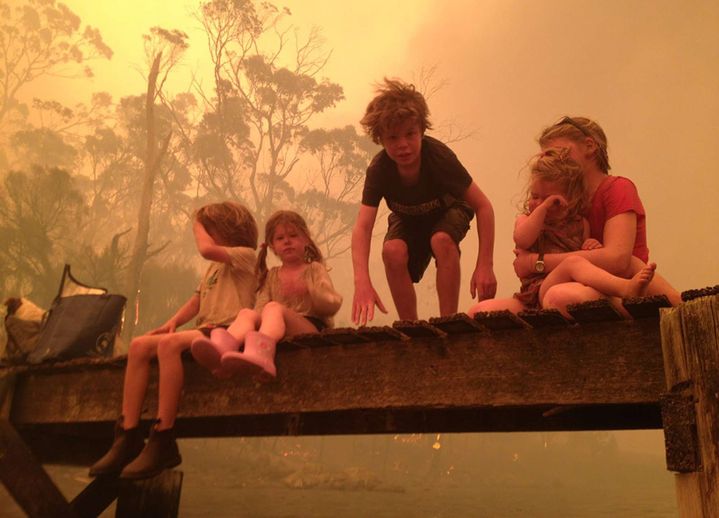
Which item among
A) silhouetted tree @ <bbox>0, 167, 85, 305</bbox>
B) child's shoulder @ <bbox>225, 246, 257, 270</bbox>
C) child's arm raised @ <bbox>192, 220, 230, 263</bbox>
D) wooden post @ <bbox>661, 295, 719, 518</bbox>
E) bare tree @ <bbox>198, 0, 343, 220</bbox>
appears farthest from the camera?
bare tree @ <bbox>198, 0, 343, 220</bbox>

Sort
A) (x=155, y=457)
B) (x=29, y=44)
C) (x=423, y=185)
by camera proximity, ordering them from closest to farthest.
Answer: (x=155, y=457)
(x=423, y=185)
(x=29, y=44)

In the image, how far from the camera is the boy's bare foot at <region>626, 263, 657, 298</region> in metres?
2.44

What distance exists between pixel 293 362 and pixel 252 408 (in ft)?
1.05

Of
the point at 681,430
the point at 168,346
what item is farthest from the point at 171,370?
the point at 681,430

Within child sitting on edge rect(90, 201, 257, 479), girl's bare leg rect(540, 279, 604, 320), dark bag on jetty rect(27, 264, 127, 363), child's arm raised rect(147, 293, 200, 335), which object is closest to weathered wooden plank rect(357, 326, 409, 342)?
girl's bare leg rect(540, 279, 604, 320)

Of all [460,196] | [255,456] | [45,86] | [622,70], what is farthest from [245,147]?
[622,70]

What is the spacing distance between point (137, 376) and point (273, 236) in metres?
1.16

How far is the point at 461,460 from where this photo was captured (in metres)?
55.6

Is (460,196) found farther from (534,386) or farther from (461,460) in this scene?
(461,460)

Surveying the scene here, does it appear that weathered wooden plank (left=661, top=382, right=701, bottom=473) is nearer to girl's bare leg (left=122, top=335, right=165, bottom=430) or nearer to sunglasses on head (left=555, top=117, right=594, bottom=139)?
sunglasses on head (left=555, top=117, right=594, bottom=139)

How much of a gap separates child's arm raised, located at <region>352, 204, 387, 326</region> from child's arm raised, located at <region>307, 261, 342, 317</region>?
0.12 m

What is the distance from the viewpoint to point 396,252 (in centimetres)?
425

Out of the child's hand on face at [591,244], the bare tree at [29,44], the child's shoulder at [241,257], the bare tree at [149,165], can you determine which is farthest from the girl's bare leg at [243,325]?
the bare tree at [29,44]

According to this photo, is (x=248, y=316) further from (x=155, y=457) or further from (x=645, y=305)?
(x=645, y=305)
